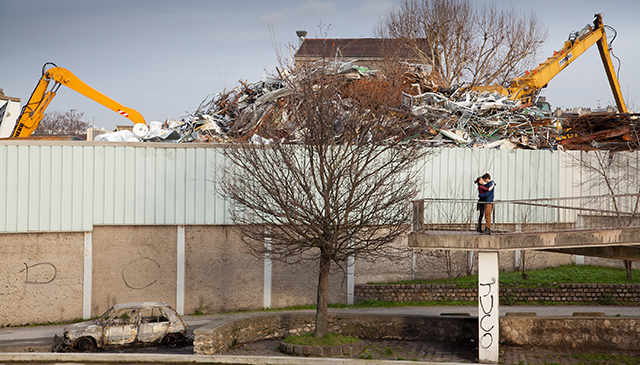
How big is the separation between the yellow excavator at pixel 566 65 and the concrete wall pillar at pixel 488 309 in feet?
52.3

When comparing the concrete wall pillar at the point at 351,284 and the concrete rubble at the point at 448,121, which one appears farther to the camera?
the concrete rubble at the point at 448,121

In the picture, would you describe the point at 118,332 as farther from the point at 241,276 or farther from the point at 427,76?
the point at 427,76

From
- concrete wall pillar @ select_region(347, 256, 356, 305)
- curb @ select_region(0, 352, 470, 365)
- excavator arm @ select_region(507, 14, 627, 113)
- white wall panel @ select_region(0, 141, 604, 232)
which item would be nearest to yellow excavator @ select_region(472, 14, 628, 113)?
excavator arm @ select_region(507, 14, 627, 113)

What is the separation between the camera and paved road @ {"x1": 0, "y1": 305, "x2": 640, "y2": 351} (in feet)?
52.4

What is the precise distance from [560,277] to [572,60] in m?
12.6

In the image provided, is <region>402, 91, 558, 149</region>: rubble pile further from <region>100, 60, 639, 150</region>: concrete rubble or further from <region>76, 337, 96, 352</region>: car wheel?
<region>76, 337, 96, 352</region>: car wheel

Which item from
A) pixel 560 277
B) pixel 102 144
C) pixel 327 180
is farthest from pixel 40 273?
pixel 560 277

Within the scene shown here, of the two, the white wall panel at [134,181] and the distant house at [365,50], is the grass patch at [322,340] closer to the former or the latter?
the white wall panel at [134,181]

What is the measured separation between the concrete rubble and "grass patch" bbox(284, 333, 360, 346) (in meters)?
8.98

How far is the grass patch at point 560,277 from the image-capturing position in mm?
20938

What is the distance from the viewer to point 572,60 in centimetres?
2842

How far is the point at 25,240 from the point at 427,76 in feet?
59.2

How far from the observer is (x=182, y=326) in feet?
48.6

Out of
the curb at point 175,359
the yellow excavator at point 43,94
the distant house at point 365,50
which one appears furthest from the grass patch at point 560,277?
the distant house at point 365,50
